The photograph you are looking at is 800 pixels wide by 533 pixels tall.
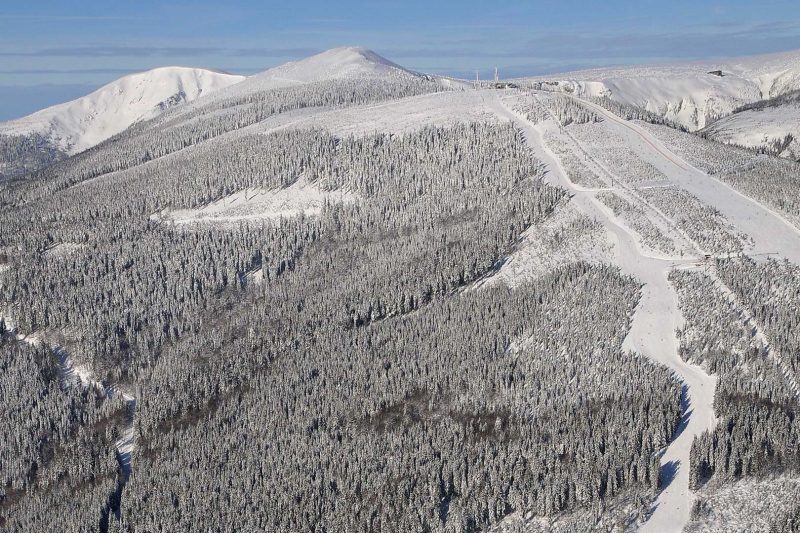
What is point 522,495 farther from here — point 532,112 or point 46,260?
point 532,112

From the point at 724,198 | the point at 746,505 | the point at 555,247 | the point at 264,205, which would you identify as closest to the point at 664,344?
the point at 746,505

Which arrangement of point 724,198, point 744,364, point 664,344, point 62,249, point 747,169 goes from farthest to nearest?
point 62,249 → point 747,169 → point 724,198 → point 664,344 → point 744,364

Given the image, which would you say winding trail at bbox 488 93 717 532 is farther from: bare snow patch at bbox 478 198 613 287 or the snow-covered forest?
bare snow patch at bbox 478 198 613 287

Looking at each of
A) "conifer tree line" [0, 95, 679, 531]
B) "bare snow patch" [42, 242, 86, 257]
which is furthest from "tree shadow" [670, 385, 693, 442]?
"bare snow patch" [42, 242, 86, 257]

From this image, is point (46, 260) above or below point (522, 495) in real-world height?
above

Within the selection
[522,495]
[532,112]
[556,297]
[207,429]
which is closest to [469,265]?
[556,297]

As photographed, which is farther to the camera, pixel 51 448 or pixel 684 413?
pixel 51 448

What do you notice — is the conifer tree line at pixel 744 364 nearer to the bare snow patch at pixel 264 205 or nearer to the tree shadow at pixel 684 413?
the tree shadow at pixel 684 413

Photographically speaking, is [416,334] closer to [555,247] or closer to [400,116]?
[555,247]

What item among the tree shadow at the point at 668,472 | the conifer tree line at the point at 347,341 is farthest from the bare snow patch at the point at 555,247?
the tree shadow at the point at 668,472
